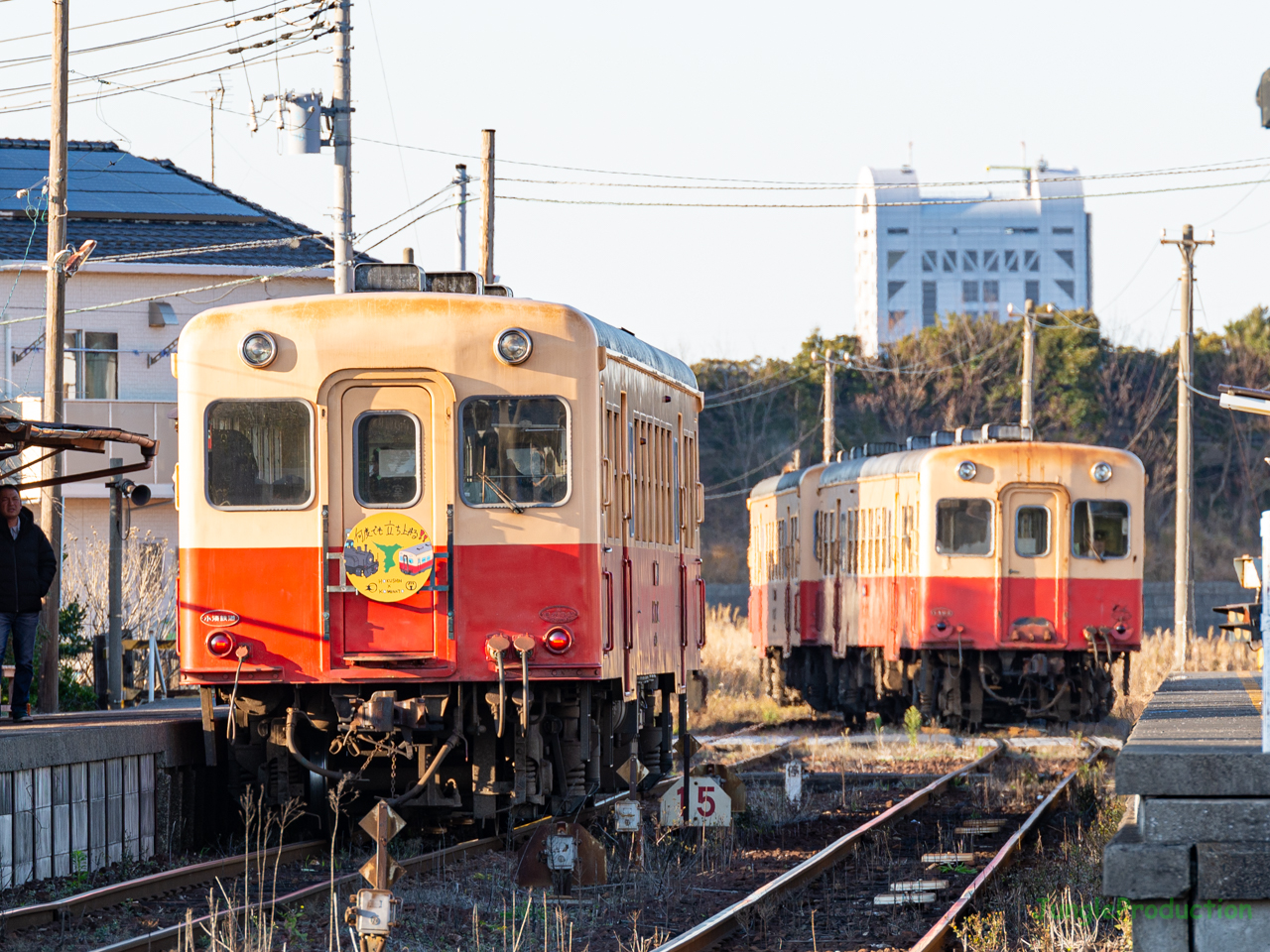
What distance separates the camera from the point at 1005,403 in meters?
50.6

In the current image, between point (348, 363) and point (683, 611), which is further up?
point (348, 363)

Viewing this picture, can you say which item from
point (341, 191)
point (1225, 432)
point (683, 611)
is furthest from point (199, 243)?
point (1225, 432)

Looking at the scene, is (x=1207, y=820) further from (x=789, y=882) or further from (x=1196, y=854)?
(x=789, y=882)

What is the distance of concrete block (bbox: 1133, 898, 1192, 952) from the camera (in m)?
6.45

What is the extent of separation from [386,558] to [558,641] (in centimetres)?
108

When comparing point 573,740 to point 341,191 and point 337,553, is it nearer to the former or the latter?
point 337,553

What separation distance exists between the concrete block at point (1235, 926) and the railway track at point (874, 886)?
6.55 feet

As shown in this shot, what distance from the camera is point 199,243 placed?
28.0 meters

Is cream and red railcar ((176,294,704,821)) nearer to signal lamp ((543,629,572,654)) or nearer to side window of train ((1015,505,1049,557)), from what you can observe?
signal lamp ((543,629,572,654))

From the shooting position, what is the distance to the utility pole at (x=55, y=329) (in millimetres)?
15289

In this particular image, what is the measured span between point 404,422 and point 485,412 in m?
0.47

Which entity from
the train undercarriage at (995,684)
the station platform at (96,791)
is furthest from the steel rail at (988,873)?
the train undercarriage at (995,684)

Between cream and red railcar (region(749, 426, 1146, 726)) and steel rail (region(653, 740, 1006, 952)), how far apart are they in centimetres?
551

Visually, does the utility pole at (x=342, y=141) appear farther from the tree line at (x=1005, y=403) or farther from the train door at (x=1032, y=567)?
the tree line at (x=1005, y=403)
